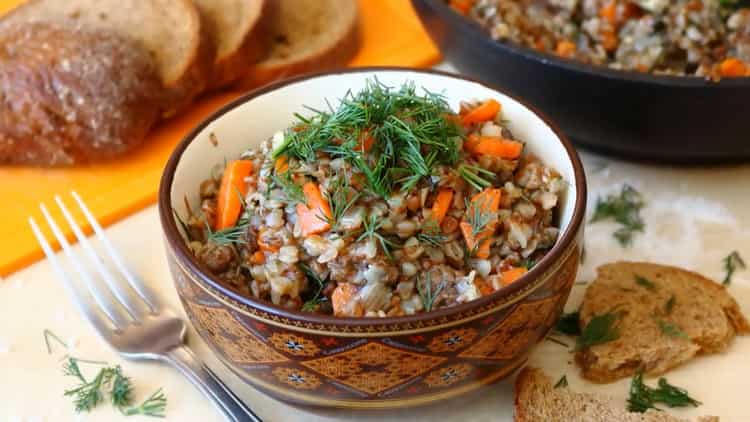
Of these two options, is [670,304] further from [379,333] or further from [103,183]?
[103,183]

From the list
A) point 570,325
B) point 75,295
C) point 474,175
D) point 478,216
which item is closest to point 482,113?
point 474,175

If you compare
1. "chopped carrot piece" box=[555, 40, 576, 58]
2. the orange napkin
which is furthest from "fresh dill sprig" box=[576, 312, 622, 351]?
the orange napkin

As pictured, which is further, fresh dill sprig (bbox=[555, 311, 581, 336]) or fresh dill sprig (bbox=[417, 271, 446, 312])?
fresh dill sprig (bbox=[555, 311, 581, 336])

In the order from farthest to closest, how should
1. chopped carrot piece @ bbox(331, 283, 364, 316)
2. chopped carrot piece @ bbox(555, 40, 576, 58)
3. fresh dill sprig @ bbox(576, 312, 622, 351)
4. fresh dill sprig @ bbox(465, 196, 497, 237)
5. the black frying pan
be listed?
1. chopped carrot piece @ bbox(555, 40, 576, 58)
2. the black frying pan
3. fresh dill sprig @ bbox(576, 312, 622, 351)
4. fresh dill sprig @ bbox(465, 196, 497, 237)
5. chopped carrot piece @ bbox(331, 283, 364, 316)

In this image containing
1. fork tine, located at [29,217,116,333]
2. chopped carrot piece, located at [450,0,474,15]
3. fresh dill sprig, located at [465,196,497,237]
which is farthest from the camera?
chopped carrot piece, located at [450,0,474,15]

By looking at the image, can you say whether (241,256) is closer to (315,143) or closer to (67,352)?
(315,143)

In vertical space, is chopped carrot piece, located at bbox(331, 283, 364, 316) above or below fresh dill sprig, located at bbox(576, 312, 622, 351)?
above

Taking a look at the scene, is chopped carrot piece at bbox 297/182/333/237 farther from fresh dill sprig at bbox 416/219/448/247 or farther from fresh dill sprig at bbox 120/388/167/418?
fresh dill sprig at bbox 120/388/167/418
